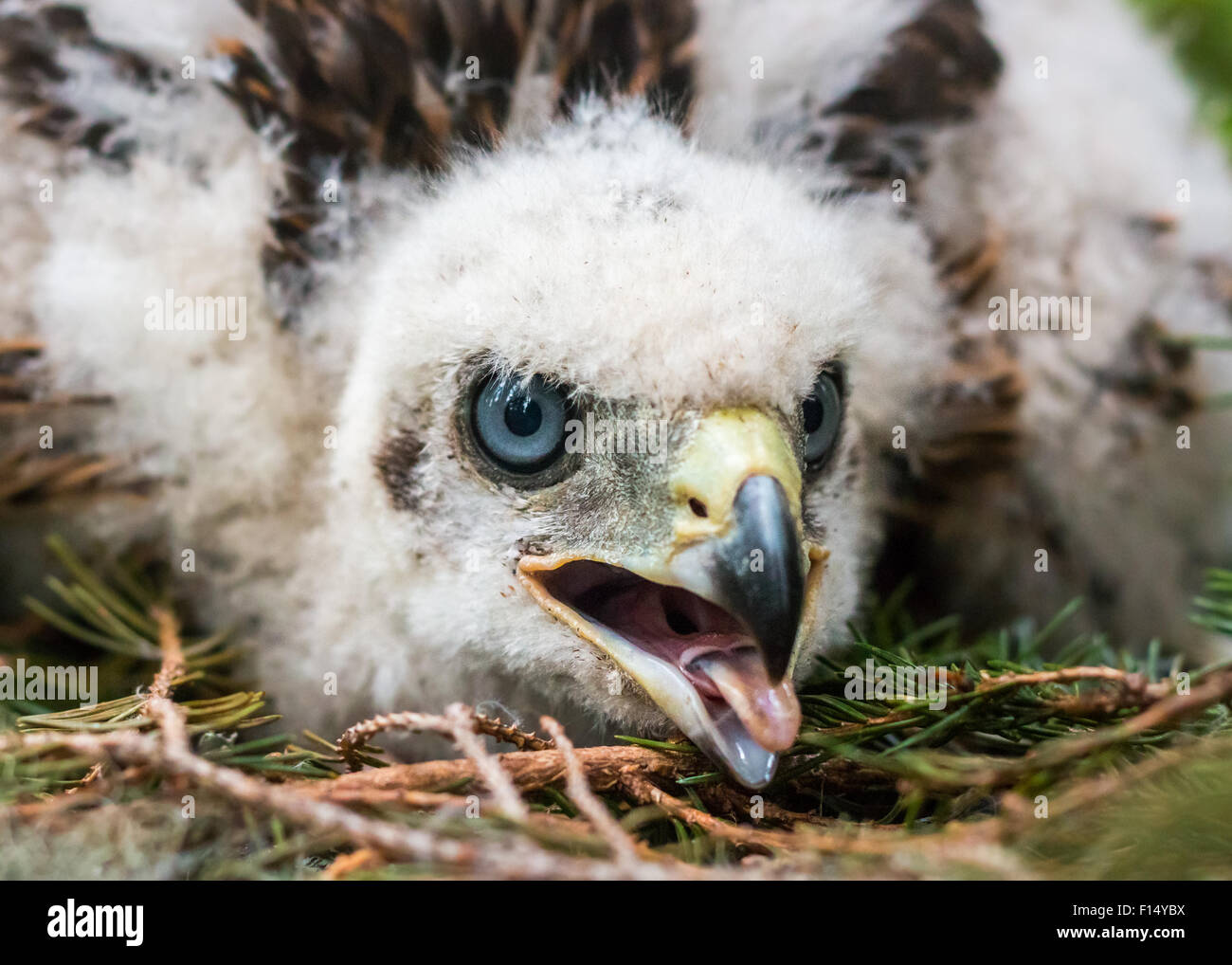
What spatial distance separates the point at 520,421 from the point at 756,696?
1.84 ft

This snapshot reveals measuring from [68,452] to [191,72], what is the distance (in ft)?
2.44

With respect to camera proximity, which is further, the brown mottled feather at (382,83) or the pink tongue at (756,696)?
the brown mottled feather at (382,83)

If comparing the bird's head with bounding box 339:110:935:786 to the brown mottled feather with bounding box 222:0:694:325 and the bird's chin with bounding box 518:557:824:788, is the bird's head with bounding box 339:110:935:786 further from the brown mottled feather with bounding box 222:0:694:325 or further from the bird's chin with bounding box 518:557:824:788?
the brown mottled feather with bounding box 222:0:694:325

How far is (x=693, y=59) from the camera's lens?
2.04 m

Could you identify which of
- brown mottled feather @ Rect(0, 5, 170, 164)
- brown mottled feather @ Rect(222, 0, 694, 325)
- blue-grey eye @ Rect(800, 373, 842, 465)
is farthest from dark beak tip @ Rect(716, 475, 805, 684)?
brown mottled feather @ Rect(0, 5, 170, 164)

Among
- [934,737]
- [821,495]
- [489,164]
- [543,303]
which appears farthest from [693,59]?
[934,737]

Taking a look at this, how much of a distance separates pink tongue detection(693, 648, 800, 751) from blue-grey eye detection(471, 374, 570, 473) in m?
0.41

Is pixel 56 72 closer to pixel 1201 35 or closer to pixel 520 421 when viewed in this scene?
pixel 520 421

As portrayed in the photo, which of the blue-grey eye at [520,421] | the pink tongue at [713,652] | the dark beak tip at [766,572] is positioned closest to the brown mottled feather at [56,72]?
the blue-grey eye at [520,421]

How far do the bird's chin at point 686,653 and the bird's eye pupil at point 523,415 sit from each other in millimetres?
205

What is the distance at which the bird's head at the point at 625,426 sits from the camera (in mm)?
1505

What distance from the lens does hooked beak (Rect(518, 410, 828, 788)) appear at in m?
1.43

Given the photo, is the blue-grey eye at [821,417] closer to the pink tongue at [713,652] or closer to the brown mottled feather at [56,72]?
the pink tongue at [713,652]
